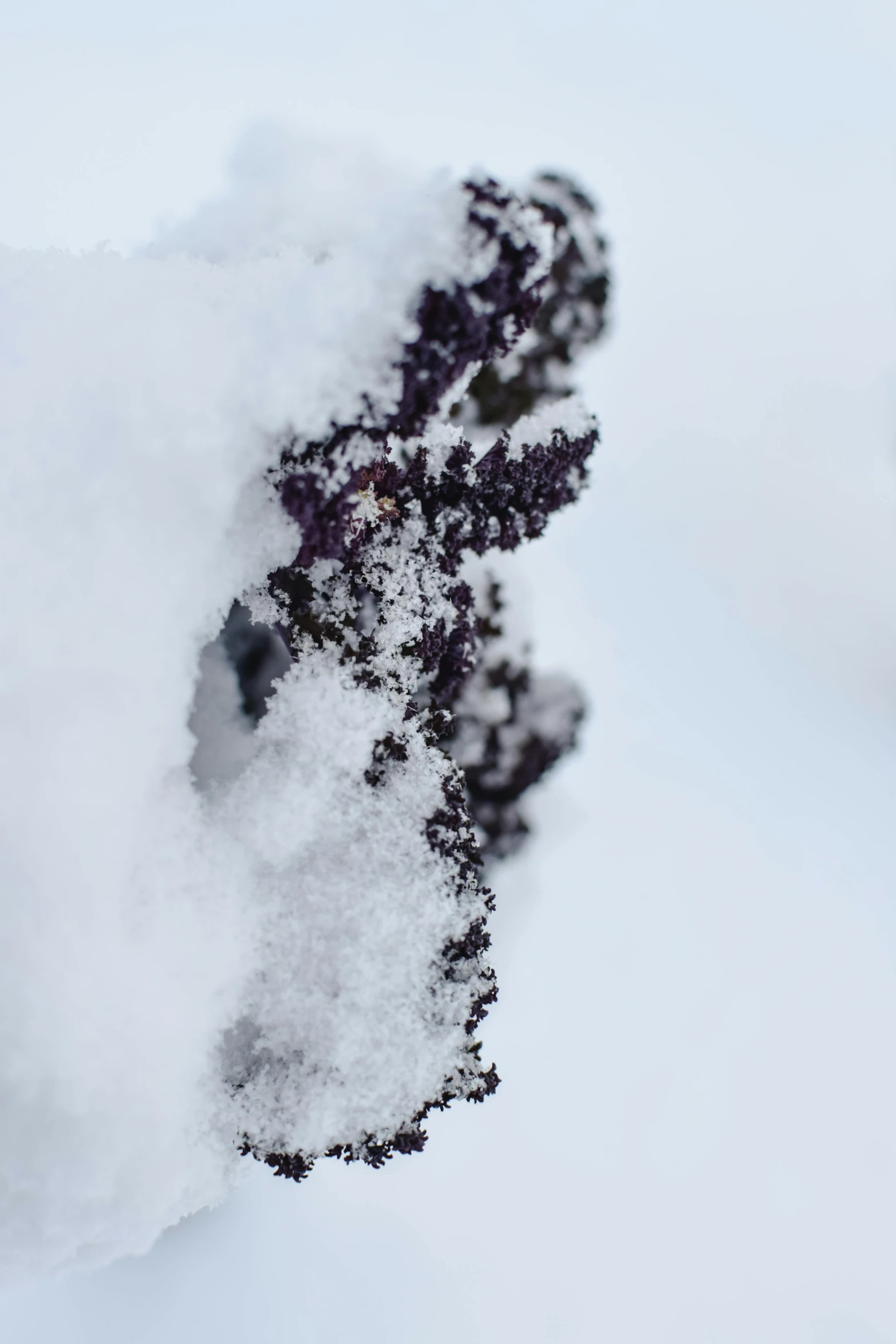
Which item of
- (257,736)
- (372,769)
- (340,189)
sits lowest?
(372,769)

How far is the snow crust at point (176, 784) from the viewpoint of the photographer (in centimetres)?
85

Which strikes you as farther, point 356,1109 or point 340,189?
point 340,189

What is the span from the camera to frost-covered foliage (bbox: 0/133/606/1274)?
2.77 feet

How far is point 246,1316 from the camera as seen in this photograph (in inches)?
59.7

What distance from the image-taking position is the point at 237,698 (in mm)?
1188

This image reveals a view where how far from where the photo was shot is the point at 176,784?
980 millimetres

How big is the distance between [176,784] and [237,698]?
0.75ft

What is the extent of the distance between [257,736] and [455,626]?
0.94 ft

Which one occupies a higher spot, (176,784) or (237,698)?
(237,698)

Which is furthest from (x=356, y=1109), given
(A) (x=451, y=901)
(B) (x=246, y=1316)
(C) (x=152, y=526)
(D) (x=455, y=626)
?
(B) (x=246, y=1316)

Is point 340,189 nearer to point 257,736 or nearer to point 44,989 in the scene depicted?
point 257,736

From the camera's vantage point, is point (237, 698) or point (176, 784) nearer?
point (176, 784)

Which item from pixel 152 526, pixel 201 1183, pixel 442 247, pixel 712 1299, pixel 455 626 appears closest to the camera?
pixel 442 247

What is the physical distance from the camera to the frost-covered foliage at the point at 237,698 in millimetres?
843
